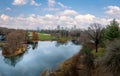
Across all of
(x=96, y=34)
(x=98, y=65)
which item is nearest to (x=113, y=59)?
(x=98, y=65)

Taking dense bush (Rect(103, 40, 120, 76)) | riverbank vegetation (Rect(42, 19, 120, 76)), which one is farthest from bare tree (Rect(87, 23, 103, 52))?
dense bush (Rect(103, 40, 120, 76))

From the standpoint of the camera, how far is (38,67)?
158ft

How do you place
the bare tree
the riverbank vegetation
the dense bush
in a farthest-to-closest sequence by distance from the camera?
the bare tree < the riverbank vegetation < the dense bush

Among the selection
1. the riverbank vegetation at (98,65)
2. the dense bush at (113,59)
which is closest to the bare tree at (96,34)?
the riverbank vegetation at (98,65)

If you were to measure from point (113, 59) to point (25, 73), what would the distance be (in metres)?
23.2

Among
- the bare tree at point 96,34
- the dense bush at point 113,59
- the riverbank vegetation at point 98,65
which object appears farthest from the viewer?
the bare tree at point 96,34

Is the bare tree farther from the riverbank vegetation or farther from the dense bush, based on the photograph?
the dense bush

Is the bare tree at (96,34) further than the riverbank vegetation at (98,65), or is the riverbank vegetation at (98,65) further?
the bare tree at (96,34)

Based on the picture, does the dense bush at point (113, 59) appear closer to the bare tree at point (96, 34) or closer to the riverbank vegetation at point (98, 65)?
the riverbank vegetation at point (98, 65)

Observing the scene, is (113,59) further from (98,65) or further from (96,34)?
(96,34)

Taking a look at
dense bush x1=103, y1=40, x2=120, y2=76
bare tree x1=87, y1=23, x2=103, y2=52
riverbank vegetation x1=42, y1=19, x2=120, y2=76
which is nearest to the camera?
dense bush x1=103, y1=40, x2=120, y2=76

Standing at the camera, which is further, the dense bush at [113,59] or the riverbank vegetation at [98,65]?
the riverbank vegetation at [98,65]

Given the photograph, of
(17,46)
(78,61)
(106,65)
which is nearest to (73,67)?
(78,61)

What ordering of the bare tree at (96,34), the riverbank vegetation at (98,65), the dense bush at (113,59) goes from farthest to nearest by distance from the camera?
the bare tree at (96,34), the riverbank vegetation at (98,65), the dense bush at (113,59)
